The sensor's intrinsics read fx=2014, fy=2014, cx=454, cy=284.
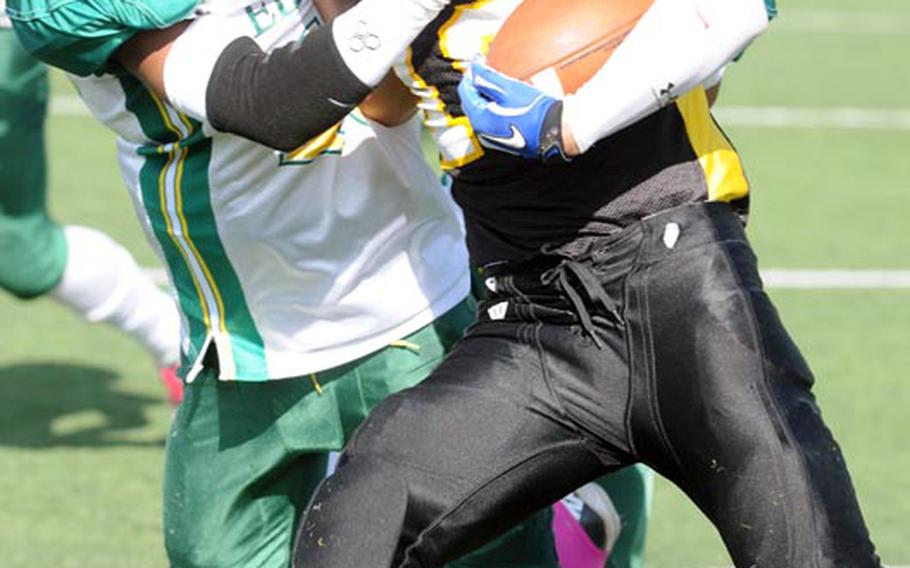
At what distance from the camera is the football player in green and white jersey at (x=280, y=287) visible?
3.19 metres

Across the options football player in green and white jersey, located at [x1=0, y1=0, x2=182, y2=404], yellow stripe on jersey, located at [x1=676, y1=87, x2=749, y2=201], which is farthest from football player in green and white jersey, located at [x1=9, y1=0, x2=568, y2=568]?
football player in green and white jersey, located at [x1=0, y1=0, x2=182, y2=404]

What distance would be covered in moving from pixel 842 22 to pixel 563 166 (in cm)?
879

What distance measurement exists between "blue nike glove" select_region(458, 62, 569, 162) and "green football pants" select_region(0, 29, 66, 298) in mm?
2085

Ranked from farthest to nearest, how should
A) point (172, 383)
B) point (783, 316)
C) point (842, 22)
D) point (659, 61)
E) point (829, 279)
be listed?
point (842, 22) → point (829, 279) → point (783, 316) → point (172, 383) → point (659, 61)

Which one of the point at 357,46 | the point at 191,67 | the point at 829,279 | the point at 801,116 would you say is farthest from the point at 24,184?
the point at 801,116

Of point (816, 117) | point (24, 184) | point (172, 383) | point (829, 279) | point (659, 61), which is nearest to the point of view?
point (659, 61)

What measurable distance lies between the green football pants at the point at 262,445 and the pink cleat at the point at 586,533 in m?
0.33

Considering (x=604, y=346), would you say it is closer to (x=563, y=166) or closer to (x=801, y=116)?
(x=563, y=166)

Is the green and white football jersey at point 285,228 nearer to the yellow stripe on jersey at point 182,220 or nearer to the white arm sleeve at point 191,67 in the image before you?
the yellow stripe on jersey at point 182,220

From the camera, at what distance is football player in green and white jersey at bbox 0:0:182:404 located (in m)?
4.70

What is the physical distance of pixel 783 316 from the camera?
19.8 feet

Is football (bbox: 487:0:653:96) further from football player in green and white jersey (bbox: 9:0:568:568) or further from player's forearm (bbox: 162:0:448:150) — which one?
football player in green and white jersey (bbox: 9:0:568:568)

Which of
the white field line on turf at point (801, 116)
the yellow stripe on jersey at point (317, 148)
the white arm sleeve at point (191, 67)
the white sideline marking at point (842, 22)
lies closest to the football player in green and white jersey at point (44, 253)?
the yellow stripe on jersey at point (317, 148)

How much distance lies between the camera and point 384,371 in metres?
3.32
